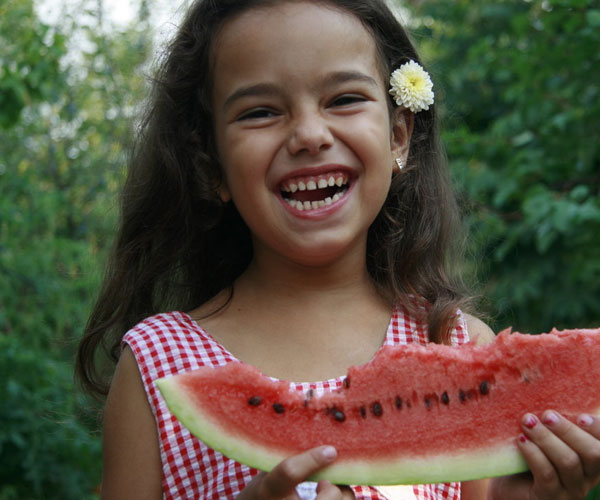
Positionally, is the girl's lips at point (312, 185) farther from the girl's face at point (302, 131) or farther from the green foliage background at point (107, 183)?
the green foliage background at point (107, 183)

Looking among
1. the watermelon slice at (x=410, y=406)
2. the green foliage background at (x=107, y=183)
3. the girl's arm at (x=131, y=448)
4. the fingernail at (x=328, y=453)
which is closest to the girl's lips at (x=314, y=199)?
the watermelon slice at (x=410, y=406)

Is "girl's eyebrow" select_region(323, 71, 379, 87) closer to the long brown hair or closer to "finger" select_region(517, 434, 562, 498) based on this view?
the long brown hair

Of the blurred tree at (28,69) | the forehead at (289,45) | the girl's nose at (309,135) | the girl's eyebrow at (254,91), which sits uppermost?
the blurred tree at (28,69)

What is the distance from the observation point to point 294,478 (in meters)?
1.59

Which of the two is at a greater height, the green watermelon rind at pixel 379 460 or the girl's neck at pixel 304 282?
the girl's neck at pixel 304 282

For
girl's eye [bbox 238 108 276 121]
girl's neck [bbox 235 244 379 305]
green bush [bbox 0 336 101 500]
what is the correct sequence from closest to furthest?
1. girl's eye [bbox 238 108 276 121]
2. girl's neck [bbox 235 244 379 305]
3. green bush [bbox 0 336 101 500]

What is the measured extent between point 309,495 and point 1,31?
3.88 m

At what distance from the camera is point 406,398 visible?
1.85m

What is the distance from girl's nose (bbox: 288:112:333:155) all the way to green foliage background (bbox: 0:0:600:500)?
123cm

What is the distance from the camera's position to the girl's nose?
6.95 ft

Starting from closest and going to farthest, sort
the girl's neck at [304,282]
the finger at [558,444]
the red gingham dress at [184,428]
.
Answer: the finger at [558,444]
the red gingham dress at [184,428]
the girl's neck at [304,282]

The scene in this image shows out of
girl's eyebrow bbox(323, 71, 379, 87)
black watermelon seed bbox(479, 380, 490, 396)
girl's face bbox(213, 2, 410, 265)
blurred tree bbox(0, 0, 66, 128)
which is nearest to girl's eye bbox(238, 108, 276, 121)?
girl's face bbox(213, 2, 410, 265)

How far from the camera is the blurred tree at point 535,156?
400cm

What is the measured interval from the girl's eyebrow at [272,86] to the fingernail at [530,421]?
96 cm
